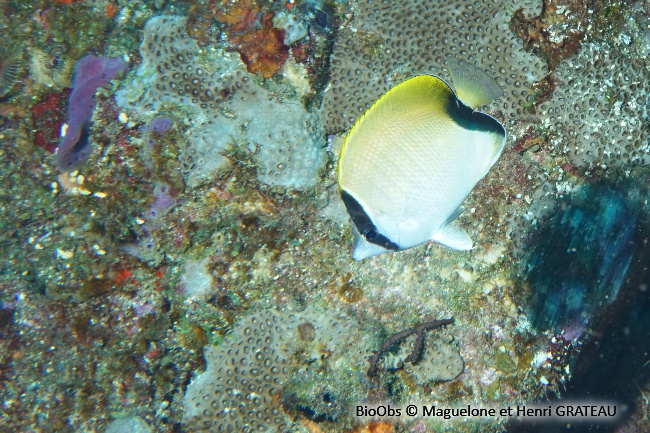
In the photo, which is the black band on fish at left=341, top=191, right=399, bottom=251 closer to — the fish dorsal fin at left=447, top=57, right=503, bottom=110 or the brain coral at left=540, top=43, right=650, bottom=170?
the fish dorsal fin at left=447, top=57, right=503, bottom=110

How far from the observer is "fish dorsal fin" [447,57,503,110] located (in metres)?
1.64

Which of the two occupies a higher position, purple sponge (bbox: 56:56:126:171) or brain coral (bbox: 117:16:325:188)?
brain coral (bbox: 117:16:325:188)

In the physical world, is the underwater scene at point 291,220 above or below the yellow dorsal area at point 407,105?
below

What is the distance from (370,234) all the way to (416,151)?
1.56 ft

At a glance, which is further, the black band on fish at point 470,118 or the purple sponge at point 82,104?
the purple sponge at point 82,104

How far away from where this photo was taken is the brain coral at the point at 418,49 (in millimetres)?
2744

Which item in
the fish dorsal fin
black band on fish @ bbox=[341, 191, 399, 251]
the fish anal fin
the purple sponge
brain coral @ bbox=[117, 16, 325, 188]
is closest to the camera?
the fish dorsal fin

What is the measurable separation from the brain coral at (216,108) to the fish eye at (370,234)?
3.92 feet

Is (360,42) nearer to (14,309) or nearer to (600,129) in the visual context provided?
(600,129)

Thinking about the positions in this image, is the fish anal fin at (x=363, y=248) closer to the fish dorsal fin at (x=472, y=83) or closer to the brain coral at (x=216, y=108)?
the fish dorsal fin at (x=472, y=83)

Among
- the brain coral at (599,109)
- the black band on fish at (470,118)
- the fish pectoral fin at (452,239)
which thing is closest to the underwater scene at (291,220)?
the brain coral at (599,109)

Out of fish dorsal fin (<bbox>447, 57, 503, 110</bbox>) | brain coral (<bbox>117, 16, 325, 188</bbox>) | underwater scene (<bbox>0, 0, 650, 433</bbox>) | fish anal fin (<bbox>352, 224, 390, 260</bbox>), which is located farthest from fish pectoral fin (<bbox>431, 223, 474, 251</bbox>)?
brain coral (<bbox>117, 16, 325, 188</bbox>)

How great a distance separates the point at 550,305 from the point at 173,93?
3535 millimetres

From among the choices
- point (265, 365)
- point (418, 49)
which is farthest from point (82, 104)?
point (418, 49)
